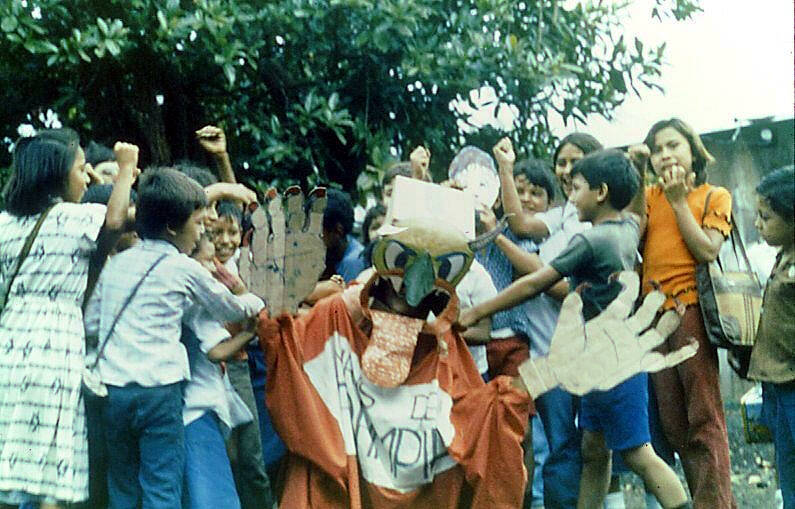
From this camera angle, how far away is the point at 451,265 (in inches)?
129

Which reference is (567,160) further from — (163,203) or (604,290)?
(163,203)

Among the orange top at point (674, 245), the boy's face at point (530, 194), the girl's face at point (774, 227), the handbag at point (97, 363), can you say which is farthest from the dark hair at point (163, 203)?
the girl's face at point (774, 227)

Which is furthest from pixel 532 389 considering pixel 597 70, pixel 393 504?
pixel 597 70

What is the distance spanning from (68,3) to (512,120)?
6.66ft

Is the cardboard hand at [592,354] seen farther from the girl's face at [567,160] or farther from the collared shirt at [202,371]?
the girl's face at [567,160]

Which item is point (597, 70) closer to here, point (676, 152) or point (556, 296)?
point (676, 152)

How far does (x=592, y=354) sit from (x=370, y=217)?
1.49m

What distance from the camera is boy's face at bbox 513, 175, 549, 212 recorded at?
4.45 metres

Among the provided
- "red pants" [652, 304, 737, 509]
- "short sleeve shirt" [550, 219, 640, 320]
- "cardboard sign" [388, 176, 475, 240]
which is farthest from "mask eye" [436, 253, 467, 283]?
"red pants" [652, 304, 737, 509]

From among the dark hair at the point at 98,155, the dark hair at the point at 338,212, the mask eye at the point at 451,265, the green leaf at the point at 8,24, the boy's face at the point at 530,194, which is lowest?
the mask eye at the point at 451,265

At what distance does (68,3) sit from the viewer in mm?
4613

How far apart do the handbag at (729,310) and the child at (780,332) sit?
0.11 meters

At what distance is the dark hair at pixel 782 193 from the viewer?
150 inches

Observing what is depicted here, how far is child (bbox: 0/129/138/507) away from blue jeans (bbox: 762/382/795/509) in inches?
87.6
